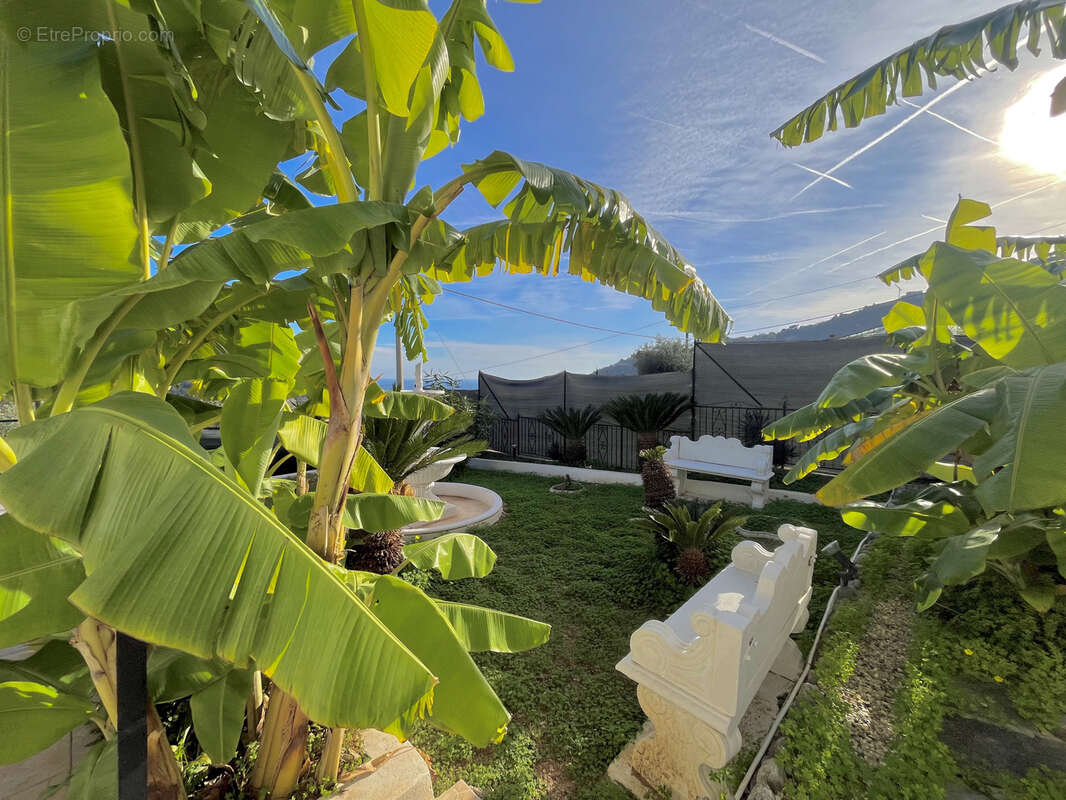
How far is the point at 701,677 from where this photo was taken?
1.96 m

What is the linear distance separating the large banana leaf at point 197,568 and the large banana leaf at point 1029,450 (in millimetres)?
2175

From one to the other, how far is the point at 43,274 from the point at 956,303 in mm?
3924

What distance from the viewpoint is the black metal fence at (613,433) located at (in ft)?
26.4

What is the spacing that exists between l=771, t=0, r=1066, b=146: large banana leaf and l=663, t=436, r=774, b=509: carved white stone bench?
3.96m

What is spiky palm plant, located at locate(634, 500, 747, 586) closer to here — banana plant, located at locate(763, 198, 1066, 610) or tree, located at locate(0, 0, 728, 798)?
banana plant, located at locate(763, 198, 1066, 610)

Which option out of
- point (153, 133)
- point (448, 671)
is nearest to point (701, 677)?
point (448, 671)

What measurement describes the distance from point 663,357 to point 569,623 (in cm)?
1107

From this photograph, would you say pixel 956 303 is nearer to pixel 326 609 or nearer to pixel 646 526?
pixel 646 526

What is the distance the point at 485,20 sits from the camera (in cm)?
160

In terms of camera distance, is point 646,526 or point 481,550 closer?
point 481,550

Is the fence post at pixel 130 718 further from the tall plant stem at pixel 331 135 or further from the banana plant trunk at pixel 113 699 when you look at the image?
the tall plant stem at pixel 331 135

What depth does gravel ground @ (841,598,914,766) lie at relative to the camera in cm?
206

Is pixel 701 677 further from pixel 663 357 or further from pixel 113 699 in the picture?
pixel 663 357

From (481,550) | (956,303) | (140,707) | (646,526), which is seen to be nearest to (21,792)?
(140,707)
